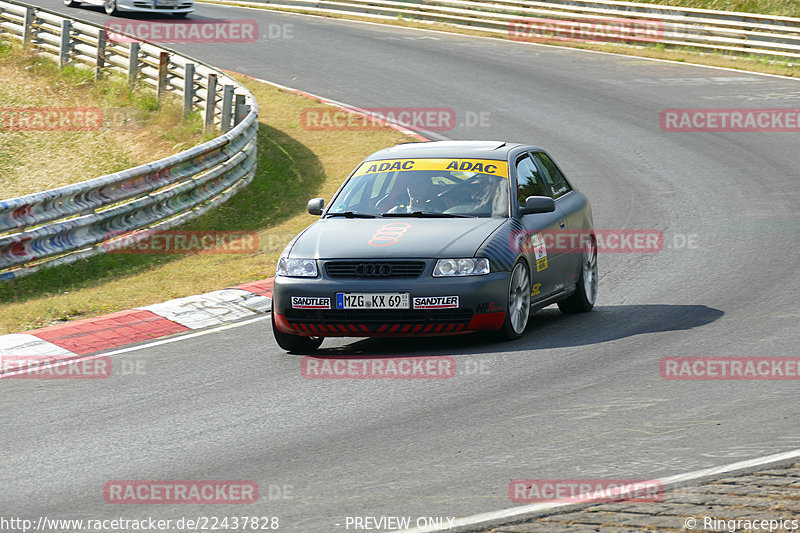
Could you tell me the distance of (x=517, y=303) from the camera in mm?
9820

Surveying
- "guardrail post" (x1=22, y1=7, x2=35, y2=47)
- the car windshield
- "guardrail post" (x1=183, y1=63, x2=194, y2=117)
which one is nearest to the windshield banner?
the car windshield

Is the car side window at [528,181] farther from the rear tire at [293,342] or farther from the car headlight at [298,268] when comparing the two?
the rear tire at [293,342]

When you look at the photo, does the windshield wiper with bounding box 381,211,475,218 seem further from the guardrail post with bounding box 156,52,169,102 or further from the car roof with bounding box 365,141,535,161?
the guardrail post with bounding box 156,52,169,102

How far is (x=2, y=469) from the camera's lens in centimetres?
671

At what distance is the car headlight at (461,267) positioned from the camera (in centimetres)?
931

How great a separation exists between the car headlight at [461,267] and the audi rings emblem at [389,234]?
45cm

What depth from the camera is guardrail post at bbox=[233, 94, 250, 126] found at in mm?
20562

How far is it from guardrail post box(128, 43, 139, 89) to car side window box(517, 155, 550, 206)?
15.8m

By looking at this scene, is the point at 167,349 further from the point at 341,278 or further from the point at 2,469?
the point at 2,469

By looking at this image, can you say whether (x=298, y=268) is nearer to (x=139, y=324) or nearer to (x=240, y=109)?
(x=139, y=324)

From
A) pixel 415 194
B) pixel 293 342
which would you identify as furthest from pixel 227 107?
pixel 293 342

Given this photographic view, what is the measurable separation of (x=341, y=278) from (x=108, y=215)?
18.6 ft

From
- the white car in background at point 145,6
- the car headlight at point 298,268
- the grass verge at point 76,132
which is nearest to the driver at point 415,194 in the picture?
the car headlight at point 298,268

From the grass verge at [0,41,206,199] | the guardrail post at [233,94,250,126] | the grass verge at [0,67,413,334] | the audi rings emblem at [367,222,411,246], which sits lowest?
the grass verge at [0,41,206,199]
